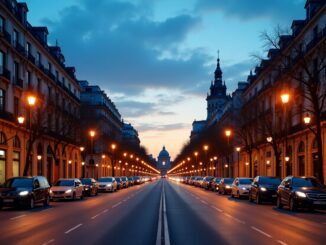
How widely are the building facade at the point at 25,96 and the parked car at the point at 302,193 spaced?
1824 centimetres

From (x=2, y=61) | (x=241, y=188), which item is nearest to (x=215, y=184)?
(x=241, y=188)

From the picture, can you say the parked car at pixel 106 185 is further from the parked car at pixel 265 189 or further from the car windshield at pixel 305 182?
the car windshield at pixel 305 182

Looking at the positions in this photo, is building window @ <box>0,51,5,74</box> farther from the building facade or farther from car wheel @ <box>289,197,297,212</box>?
car wheel @ <box>289,197,297,212</box>

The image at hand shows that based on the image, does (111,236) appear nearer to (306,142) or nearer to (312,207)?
(312,207)

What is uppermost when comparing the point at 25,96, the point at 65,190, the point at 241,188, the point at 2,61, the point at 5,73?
the point at 2,61

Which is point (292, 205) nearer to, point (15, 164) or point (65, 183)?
point (65, 183)

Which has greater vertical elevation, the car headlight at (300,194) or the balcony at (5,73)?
the balcony at (5,73)

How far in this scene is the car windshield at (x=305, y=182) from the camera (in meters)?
26.1

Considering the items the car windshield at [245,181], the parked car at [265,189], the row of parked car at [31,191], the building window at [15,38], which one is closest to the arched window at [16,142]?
the building window at [15,38]

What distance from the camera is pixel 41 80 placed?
55.8 m

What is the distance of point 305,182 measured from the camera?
26.4 metres

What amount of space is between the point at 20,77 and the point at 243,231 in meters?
36.6

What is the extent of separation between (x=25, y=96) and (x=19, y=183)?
21.9m

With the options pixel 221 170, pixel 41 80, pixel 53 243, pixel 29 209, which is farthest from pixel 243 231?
pixel 221 170
